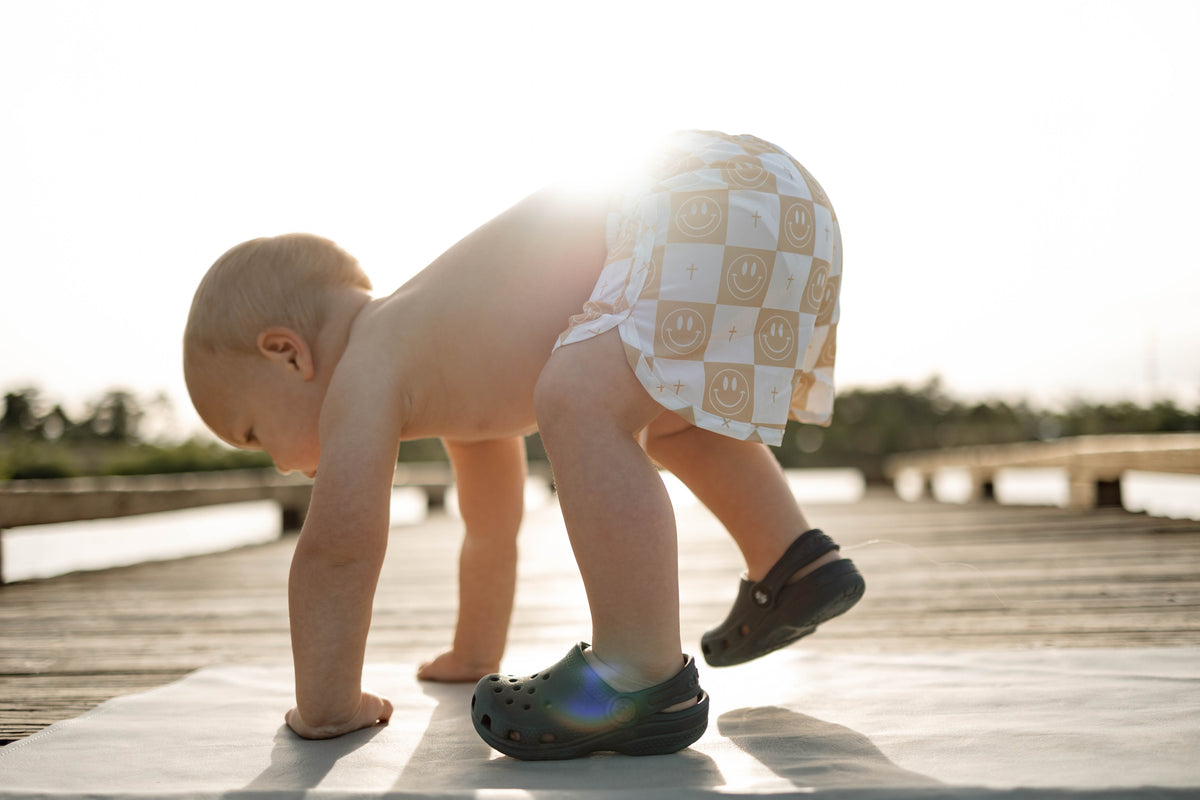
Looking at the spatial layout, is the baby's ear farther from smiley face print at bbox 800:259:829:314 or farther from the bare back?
smiley face print at bbox 800:259:829:314

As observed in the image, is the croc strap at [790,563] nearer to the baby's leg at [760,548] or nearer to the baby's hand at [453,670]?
the baby's leg at [760,548]

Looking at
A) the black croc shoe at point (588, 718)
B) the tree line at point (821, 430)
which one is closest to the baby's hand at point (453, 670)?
the black croc shoe at point (588, 718)

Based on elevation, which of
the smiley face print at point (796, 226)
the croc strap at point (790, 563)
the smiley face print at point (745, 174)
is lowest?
the croc strap at point (790, 563)

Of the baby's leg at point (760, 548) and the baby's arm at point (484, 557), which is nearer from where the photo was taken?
the baby's leg at point (760, 548)

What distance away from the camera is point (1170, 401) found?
29.1 ft

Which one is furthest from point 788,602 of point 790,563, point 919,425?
point 919,425

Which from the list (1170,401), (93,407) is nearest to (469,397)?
(93,407)

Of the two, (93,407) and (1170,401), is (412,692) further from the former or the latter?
(1170,401)

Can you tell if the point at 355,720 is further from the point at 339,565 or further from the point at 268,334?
the point at 268,334

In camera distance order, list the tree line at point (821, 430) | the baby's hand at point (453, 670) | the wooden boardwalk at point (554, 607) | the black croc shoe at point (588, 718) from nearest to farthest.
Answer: the black croc shoe at point (588, 718), the baby's hand at point (453, 670), the wooden boardwalk at point (554, 607), the tree line at point (821, 430)

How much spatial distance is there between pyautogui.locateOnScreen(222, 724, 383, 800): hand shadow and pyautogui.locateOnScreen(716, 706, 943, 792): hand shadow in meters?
0.41

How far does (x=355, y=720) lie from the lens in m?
1.04

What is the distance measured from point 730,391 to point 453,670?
67 centimetres

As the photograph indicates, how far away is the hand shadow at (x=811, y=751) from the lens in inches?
29.8
